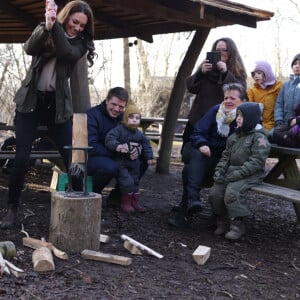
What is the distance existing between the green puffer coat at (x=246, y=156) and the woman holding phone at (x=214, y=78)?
0.84 m

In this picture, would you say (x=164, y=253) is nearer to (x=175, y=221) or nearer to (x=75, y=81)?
(x=175, y=221)

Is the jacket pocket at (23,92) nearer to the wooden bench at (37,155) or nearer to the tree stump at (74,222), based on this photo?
the tree stump at (74,222)

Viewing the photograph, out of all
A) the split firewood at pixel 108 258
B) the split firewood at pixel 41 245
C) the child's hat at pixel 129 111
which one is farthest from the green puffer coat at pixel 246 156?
the split firewood at pixel 41 245

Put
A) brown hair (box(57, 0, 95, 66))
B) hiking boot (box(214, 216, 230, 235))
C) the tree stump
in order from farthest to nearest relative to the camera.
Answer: hiking boot (box(214, 216, 230, 235)) → brown hair (box(57, 0, 95, 66)) → the tree stump

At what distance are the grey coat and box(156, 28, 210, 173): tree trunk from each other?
391 cm

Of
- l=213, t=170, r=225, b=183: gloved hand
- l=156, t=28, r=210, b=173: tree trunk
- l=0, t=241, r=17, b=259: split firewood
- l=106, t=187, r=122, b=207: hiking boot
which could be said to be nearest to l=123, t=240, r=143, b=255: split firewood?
l=0, t=241, r=17, b=259: split firewood

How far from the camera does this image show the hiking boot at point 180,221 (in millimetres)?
4991

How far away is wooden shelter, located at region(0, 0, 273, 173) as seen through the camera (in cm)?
636

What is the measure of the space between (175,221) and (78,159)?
131 cm

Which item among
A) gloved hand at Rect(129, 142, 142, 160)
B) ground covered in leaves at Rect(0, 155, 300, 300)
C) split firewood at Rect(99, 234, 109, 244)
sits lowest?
ground covered in leaves at Rect(0, 155, 300, 300)

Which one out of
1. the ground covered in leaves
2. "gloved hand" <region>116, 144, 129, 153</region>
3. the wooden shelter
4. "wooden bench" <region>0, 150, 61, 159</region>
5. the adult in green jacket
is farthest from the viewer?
the wooden shelter

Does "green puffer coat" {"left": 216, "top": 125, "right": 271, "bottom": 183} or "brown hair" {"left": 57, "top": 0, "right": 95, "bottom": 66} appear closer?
"brown hair" {"left": 57, "top": 0, "right": 95, "bottom": 66}

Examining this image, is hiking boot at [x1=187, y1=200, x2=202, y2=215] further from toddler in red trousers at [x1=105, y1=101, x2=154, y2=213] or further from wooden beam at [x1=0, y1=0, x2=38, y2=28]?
wooden beam at [x1=0, y1=0, x2=38, y2=28]

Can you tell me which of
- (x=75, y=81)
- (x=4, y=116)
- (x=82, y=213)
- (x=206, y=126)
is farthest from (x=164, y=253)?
(x=4, y=116)
